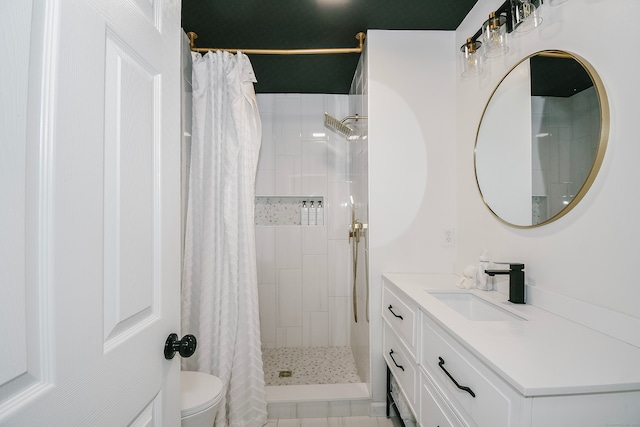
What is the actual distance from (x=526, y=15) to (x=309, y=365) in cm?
255

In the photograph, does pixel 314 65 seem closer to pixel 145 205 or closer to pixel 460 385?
pixel 145 205

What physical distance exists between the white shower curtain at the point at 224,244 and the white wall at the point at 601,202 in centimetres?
147

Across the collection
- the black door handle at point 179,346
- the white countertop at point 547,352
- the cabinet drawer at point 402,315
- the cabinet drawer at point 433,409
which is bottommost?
the cabinet drawer at point 433,409

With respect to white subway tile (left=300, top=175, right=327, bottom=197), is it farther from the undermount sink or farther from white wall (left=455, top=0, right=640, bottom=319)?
white wall (left=455, top=0, right=640, bottom=319)

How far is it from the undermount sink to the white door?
123cm

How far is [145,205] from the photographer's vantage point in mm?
721

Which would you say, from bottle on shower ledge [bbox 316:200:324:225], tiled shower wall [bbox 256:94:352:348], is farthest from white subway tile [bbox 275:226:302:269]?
bottle on shower ledge [bbox 316:200:324:225]

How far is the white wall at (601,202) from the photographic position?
0.92 metres

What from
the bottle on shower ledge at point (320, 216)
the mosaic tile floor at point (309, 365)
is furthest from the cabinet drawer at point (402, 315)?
the bottle on shower ledge at point (320, 216)

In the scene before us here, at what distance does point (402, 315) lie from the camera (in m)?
1.56

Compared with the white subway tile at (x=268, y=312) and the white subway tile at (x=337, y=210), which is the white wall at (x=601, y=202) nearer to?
the white subway tile at (x=337, y=210)

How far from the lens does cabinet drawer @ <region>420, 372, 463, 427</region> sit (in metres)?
1.03

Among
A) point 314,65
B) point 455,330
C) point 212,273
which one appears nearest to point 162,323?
point 455,330

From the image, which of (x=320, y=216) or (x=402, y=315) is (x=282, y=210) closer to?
(x=320, y=216)
